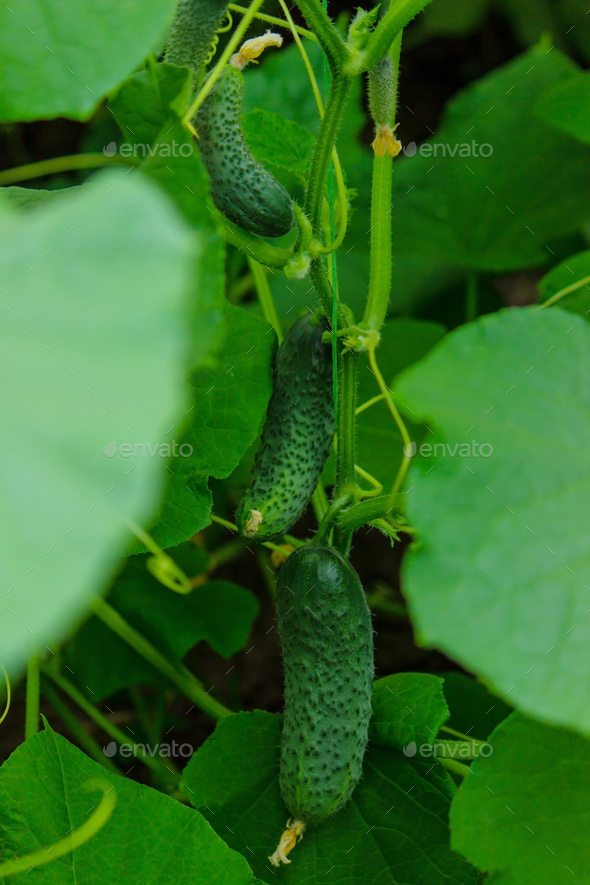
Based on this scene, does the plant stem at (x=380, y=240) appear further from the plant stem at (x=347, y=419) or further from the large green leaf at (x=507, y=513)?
the large green leaf at (x=507, y=513)

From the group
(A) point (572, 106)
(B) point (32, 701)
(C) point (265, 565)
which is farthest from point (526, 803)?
(A) point (572, 106)

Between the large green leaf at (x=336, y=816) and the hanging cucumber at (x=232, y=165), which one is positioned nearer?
the hanging cucumber at (x=232, y=165)

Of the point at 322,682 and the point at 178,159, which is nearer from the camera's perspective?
the point at 178,159

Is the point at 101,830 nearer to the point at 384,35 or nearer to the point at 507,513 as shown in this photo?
the point at 507,513

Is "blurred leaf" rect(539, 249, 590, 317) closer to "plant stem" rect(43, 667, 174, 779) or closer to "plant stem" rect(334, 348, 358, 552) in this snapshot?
"plant stem" rect(334, 348, 358, 552)

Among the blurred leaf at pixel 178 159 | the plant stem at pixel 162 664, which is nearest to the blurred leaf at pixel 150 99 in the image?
the blurred leaf at pixel 178 159

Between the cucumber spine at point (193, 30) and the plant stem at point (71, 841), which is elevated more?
the cucumber spine at point (193, 30)

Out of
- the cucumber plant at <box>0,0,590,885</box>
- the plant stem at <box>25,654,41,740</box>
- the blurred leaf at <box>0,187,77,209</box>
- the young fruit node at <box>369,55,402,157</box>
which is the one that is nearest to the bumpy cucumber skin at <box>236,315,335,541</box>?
the cucumber plant at <box>0,0,590,885</box>
